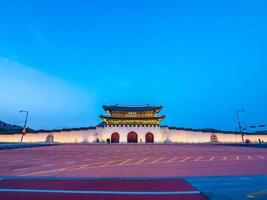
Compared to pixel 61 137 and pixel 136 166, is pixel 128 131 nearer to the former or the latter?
pixel 61 137

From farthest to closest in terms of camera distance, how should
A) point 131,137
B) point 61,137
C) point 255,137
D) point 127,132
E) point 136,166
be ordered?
point 127,132 → point 131,137 → point 61,137 → point 255,137 → point 136,166

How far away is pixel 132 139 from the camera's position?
56219 millimetres

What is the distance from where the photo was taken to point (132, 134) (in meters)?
56.7

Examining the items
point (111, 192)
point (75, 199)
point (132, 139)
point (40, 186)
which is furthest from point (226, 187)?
point (132, 139)

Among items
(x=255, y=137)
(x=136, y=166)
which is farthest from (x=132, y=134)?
(x=136, y=166)

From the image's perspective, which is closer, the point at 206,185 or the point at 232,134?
the point at 206,185

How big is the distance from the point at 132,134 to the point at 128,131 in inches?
56.6

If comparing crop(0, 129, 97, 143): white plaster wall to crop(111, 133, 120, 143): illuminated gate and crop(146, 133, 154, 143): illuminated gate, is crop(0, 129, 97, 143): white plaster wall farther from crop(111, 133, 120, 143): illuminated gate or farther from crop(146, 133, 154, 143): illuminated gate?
crop(146, 133, 154, 143): illuminated gate

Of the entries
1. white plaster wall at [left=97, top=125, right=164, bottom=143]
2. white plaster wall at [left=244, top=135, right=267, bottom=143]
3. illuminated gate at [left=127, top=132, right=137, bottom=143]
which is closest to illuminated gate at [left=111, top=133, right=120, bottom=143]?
white plaster wall at [left=97, top=125, right=164, bottom=143]

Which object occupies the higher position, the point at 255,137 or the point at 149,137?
the point at 149,137

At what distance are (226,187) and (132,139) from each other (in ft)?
170

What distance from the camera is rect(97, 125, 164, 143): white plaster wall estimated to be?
56000 mm

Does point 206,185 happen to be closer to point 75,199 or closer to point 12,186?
point 75,199

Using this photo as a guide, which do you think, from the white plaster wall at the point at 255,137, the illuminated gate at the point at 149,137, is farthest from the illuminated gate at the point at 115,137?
the white plaster wall at the point at 255,137
